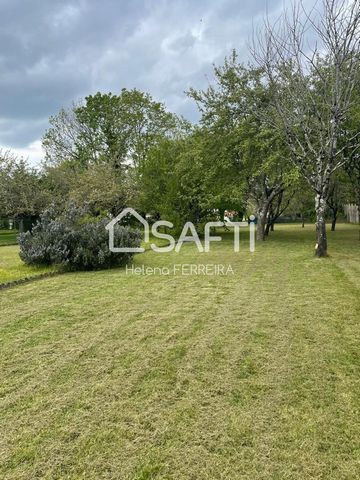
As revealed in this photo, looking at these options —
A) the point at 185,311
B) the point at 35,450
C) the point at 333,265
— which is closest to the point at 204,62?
the point at 333,265

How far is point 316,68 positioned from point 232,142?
4.62 metres

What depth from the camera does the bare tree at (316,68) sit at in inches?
337

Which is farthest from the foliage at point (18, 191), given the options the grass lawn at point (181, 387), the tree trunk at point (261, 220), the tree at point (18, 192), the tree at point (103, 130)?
the grass lawn at point (181, 387)

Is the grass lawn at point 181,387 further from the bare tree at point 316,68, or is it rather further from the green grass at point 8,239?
the green grass at point 8,239

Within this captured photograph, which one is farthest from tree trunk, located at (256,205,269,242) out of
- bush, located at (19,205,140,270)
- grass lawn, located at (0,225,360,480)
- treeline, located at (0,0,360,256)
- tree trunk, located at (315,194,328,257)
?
grass lawn, located at (0,225,360,480)

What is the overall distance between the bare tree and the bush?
5.46 m

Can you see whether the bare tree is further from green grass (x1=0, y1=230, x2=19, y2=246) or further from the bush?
green grass (x1=0, y1=230, x2=19, y2=246)

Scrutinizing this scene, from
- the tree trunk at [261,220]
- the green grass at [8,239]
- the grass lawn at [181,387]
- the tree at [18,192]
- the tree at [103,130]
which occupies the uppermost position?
the tree at [103,130]

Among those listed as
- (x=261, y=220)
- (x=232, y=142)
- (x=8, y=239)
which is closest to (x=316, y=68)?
(x=232, y=142)

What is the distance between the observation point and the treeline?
9.27 m

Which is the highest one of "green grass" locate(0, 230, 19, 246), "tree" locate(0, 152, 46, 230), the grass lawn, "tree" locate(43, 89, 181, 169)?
"tree" locate(43, 89, 181, 169)

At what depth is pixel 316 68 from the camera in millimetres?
9398

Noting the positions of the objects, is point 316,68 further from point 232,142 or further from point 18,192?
point 18,192

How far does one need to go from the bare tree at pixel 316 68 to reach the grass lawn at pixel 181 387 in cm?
511
